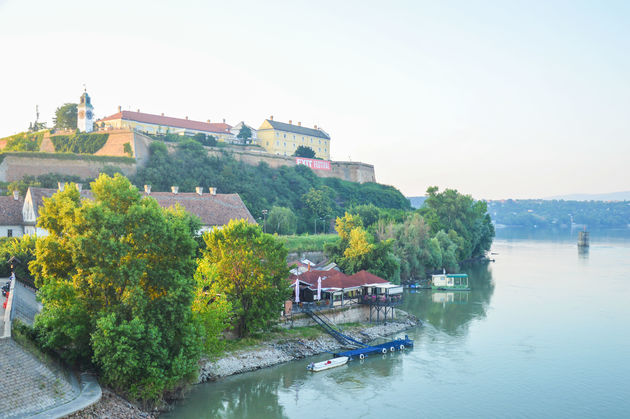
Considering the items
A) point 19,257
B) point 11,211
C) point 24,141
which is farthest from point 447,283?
point 24,141

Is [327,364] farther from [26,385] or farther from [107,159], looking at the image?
[107,159]

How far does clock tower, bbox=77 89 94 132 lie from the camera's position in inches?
2319

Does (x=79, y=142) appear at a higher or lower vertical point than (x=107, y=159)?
higher

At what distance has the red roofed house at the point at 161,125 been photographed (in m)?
66.1

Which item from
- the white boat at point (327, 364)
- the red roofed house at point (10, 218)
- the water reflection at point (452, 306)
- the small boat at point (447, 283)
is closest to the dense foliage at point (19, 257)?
the red roofed house at point (10, 218)

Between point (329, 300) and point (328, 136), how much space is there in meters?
66.2

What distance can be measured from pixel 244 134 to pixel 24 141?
31022mm

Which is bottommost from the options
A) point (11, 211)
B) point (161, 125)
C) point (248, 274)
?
point (248, 274)

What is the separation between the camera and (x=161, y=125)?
228 ft

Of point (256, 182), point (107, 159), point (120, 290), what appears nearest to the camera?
point (120, 290)

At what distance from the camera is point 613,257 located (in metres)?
70.2

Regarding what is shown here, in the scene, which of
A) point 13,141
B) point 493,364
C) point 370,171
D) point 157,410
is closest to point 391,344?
point 493,364

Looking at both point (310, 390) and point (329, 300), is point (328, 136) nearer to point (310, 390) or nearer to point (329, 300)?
point (329, 300)

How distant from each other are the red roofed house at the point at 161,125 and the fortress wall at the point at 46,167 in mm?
12007
